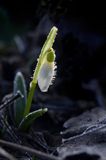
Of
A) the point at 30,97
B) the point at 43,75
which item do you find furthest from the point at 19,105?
the point at 43,75

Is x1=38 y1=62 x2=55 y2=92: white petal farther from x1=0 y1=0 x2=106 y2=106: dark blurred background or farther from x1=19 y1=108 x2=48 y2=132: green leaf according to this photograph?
x1=0 y1=0 x2=106 y2=106: dark blurred background

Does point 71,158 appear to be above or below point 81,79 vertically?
below

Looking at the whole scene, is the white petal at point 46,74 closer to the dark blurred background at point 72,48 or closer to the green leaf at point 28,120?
the green leaf at point 28,120

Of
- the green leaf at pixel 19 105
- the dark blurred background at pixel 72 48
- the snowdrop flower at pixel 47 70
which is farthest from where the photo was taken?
the dark blurred background at pixel 72 48

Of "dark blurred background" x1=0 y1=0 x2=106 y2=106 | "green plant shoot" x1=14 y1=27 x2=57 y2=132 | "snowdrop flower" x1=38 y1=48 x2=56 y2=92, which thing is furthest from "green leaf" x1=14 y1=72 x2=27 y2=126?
"dark blurred background" x1=0 y1=0 x2=106 y2=106

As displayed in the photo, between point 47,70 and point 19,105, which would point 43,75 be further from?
point 19,105

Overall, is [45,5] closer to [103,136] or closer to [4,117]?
[4,117]

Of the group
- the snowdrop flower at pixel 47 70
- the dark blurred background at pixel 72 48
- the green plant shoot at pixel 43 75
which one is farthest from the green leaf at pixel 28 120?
the dark blurred background at pixel 72 48

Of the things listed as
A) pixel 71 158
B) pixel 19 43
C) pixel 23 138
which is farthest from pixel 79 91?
pixel 71 158
